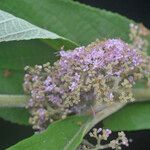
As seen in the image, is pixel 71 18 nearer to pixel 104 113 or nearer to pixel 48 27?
pixel 48 27

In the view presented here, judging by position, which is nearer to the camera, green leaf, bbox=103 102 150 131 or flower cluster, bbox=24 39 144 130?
flower cluster, bbox=24 39 144 130

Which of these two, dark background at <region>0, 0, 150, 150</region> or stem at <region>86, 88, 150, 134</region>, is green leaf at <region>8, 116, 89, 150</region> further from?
dark background at <region>0, 0, 150, 150</region>

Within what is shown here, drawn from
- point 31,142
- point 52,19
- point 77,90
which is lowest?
point 31,142

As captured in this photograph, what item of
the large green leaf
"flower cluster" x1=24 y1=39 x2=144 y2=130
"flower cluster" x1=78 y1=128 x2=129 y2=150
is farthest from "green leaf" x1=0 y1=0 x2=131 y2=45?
"flower cluster" x1=78 y1=128 x2=129 y2=150

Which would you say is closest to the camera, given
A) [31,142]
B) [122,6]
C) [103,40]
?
[31,142]

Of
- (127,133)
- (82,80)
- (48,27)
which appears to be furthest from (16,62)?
(127,133)

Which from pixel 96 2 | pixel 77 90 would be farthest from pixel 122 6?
pixel 77 90

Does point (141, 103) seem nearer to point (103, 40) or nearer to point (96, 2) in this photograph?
point (103, 40)
